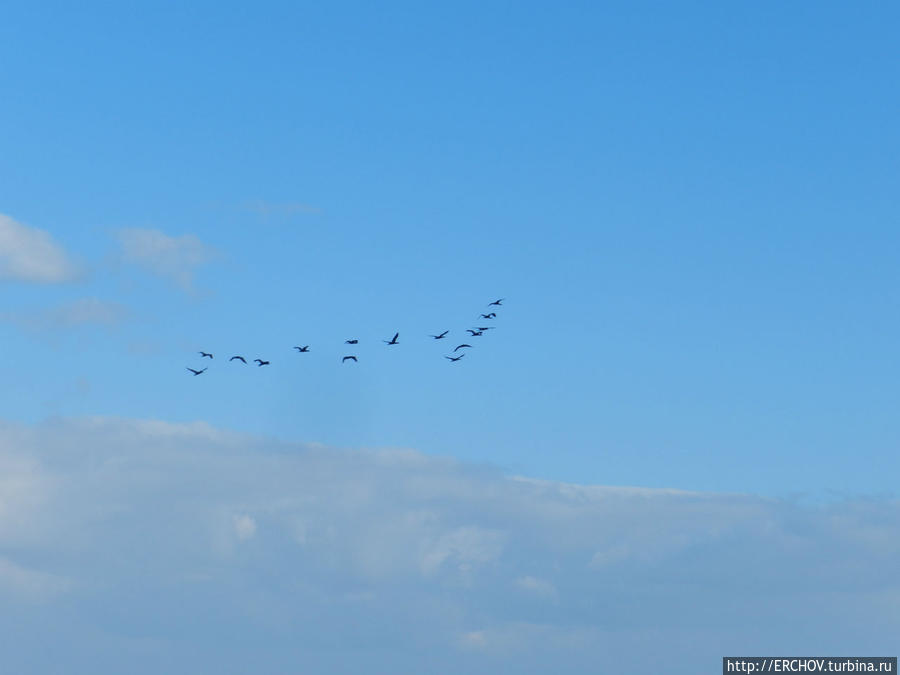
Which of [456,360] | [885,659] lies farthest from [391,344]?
[885,659]

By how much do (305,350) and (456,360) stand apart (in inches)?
1075

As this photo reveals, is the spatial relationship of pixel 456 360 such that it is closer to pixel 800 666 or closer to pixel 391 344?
pixel 391 344

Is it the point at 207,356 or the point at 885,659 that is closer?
the point at 885,659

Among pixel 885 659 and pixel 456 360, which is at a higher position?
pixel 456 360

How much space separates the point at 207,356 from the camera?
197 metres

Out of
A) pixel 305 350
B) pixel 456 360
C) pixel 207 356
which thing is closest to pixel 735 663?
pixel 456 360

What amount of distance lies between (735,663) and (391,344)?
87.1 metres

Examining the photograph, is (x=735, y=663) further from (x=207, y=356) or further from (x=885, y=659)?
(x=207, y=356)

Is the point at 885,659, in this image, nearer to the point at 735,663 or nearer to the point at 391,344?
the point at 735,663

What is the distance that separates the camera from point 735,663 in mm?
198500

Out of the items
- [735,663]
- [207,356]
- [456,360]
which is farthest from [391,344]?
[735,663]

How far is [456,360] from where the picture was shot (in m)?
194

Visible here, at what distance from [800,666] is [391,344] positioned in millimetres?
96931

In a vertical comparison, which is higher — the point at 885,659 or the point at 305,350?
the point at 305,350
